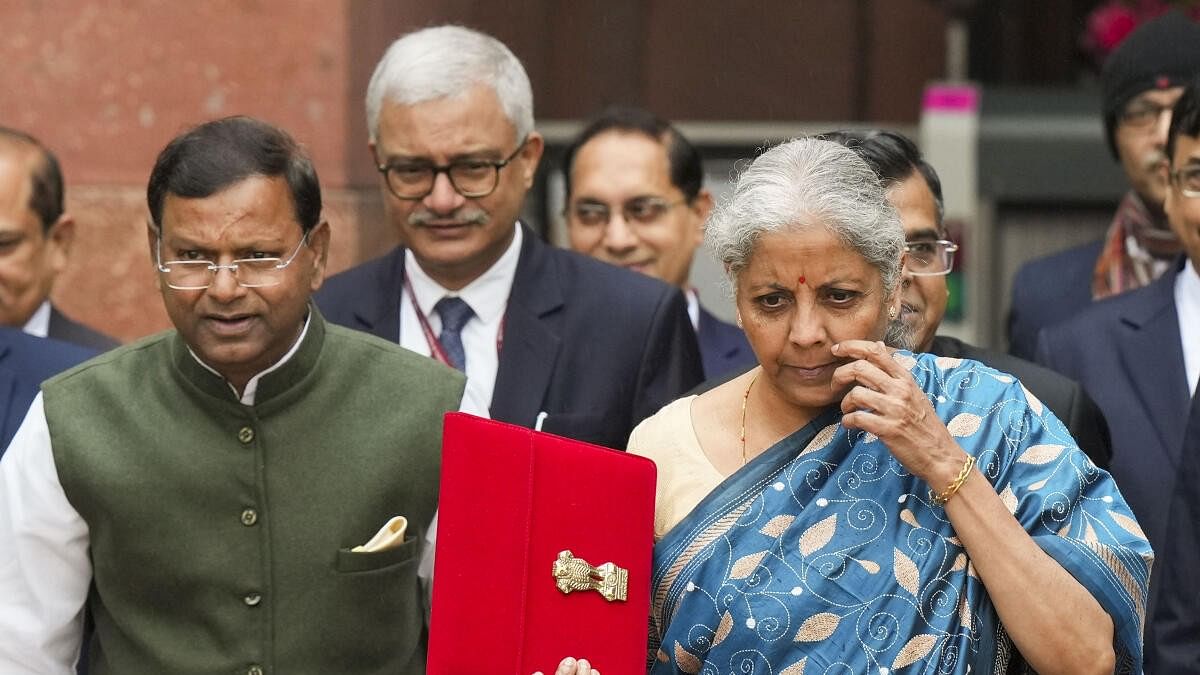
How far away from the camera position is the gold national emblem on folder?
10.5 ft

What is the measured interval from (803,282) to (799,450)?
0.29 m

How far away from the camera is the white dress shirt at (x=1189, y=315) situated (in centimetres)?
449

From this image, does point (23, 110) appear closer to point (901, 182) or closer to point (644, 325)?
point (644, 325)

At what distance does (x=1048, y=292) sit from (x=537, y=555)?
9.20 ft

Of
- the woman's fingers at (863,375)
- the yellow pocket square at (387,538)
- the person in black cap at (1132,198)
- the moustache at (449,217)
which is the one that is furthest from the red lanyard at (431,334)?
the person in black cap at (1132,198)

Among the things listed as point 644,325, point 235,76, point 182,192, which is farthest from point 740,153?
point 182,192

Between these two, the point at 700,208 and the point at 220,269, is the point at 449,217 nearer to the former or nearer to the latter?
the point at 220,269

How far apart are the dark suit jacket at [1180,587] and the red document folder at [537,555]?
1.38 metres

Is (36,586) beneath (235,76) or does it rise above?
beneath

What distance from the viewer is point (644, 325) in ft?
14.6

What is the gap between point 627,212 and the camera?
561cm

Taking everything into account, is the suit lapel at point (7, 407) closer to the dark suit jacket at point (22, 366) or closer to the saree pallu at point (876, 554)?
the dark suit jacket at point (22, 366)

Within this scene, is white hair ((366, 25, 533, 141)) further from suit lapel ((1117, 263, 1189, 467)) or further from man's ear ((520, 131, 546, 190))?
suit lapel ((1117, 263, 1189, 467))

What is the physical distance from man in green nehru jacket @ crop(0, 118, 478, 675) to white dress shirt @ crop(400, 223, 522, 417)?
0.77 meters
